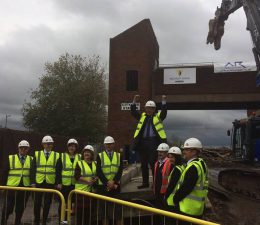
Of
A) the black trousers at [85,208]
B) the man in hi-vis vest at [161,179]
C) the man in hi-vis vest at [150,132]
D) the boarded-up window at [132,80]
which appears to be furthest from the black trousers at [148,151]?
the boarded-up window at [132,80]

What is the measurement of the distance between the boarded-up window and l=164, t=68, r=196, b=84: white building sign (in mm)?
2433

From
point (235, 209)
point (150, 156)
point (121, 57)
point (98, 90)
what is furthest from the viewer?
point (98, 90)

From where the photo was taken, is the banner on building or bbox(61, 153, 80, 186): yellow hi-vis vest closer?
bbox(61, 153, 80, 186): yellow hi-vis vest

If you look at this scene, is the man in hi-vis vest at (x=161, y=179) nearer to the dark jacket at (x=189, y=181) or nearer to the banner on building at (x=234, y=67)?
the dark jacket at (x=189, y=181)

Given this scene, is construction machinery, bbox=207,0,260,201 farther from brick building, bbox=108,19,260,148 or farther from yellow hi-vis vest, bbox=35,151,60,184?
brick building, bbox=108,19,260,148

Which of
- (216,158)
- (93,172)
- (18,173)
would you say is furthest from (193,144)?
(216,158)

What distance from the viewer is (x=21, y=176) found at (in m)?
8.61

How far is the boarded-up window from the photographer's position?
33.6 metres

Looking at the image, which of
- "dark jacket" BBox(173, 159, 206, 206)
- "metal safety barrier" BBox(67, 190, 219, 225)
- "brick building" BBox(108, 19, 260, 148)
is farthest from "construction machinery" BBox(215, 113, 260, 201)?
"brick building" BBox(108, 19, 260, 148)

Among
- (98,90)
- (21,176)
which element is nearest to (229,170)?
(21,176)

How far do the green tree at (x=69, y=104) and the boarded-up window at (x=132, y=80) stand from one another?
3.70 metres

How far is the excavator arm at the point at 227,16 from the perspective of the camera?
14.5 meters

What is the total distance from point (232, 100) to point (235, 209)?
21.3 m

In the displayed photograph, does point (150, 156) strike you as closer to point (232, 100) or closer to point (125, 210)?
point (125, 210)
